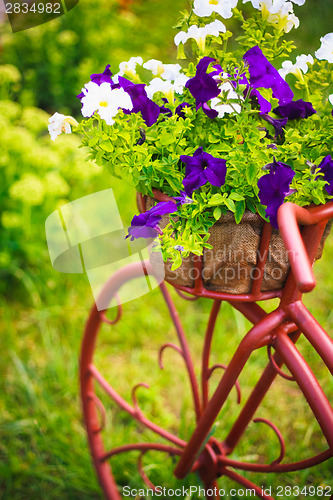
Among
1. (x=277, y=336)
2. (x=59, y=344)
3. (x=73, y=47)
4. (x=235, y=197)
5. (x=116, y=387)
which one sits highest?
(x=73, y=47)

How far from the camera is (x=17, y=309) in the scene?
198cm

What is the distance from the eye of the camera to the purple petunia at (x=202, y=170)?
2.23 feet

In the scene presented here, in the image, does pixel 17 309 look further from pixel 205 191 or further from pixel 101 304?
pixel 205 191

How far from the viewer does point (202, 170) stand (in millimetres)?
693

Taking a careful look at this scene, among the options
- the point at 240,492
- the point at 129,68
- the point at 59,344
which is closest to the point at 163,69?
the point at 129,68

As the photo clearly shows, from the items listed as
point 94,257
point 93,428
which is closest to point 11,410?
point 93,428

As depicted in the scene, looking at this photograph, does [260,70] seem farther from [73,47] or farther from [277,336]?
[73,47]

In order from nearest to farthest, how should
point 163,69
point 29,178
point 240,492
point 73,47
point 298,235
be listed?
1. point 298,235
2. point 163,69
3. point 240,492
4. point 29,178
5. point 73,47

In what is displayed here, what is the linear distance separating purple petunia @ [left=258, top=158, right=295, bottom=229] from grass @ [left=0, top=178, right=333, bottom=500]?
974mm

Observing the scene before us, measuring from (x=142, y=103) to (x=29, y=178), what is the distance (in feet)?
3.39

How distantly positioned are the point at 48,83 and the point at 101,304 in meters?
1.96

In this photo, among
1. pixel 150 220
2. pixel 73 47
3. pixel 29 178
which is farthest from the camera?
pixel 73 47

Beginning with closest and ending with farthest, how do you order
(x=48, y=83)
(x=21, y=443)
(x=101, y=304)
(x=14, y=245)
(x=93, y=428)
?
(x=101, y=304), (x=93, y=428), (x=21, y=443), (x=14, y=245), (x=48, y=83)

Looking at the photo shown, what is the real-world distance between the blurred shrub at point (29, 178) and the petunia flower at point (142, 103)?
992 mm
